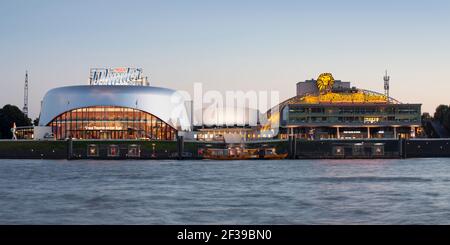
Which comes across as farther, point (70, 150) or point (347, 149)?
point (347, 149)

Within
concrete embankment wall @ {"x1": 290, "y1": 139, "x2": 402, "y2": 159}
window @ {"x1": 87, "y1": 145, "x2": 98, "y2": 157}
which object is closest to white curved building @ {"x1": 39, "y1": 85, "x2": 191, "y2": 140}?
window @ {"x1": 87, "y1": 145, "x2": 98, "y2": 157}

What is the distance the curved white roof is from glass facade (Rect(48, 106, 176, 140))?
1.63 m

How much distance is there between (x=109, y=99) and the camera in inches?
6604

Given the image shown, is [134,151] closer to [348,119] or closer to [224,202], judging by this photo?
[348,119]

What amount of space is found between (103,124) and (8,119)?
29774 millimetres

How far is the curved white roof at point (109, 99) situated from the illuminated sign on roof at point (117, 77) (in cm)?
303

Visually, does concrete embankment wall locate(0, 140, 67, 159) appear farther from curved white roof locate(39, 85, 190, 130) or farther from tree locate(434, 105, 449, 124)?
tree locate(434, 105, 449, 124)

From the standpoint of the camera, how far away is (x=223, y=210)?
38.4 m

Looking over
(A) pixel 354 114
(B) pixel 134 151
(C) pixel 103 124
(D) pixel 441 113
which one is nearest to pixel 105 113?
(C) pixel 103 124

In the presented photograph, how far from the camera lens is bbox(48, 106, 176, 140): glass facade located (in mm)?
168625
